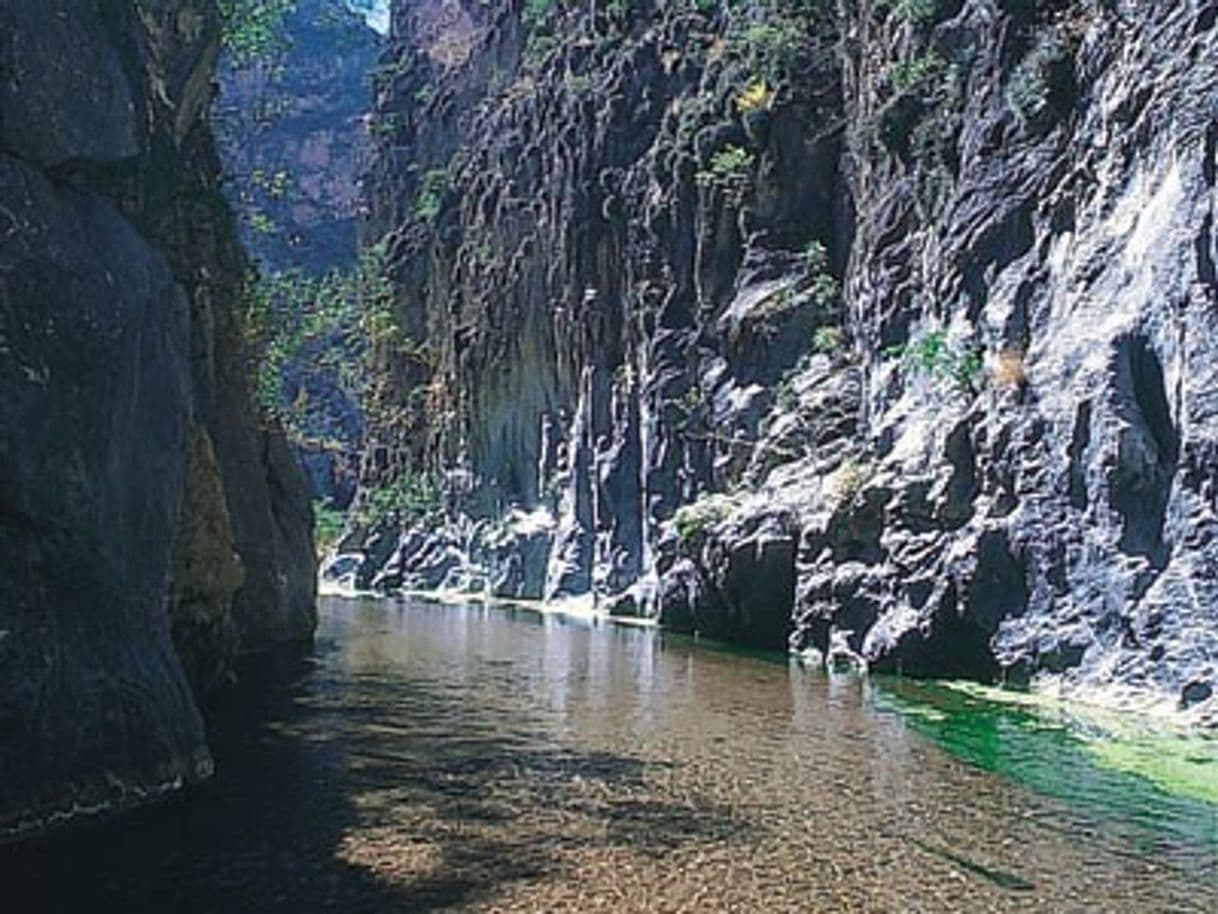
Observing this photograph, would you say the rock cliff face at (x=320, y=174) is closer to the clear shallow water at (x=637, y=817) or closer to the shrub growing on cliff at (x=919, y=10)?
the shrub growing on cliff at (x=919, y=10)

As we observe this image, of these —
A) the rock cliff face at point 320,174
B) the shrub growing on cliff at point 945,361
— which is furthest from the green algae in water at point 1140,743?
the rock cliff face at point 320,174

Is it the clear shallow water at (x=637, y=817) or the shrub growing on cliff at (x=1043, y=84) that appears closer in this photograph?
the clear shallow water at (x=637, y=817)

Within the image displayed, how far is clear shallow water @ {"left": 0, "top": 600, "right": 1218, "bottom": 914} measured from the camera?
860 centimetres

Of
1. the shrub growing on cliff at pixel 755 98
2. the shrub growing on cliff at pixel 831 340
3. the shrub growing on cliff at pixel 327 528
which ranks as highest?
the shrub growing on cliff at pixel 755 98

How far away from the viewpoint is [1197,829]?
11.1m

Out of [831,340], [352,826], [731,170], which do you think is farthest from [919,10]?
[352,826]

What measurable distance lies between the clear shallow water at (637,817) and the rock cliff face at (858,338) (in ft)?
12.8

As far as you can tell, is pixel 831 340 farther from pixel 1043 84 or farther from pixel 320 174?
pixel 320 174

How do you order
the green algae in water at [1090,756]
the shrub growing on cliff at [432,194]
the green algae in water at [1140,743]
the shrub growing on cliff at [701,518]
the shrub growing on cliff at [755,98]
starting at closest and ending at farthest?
the green algae in water at [1090,756] → the green algae in water at [1140,743] → the shrub growing on cliff at [701,518] → the shrub growing on cliff at [755,98] → the shrub growing on cliff at [432,194]

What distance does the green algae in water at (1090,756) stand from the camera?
455 inches

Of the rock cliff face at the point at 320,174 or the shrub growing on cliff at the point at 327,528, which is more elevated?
the rock cliff face at the point at 320,174

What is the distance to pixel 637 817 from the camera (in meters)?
10.9

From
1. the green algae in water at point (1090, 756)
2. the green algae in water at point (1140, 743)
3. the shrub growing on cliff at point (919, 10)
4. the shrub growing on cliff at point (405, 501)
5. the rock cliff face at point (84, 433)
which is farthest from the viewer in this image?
the shrub growing on cliff at point (405, 501)

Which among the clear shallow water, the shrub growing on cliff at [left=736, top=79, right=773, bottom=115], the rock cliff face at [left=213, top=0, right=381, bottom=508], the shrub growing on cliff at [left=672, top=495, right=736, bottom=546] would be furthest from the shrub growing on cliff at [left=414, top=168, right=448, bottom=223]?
the clear shallow water
